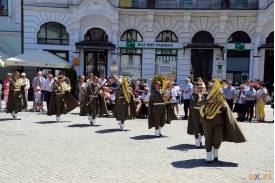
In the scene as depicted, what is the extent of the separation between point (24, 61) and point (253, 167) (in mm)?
17318

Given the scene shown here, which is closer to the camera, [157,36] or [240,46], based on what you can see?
[240,46]

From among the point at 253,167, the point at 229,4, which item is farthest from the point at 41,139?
the point at 229,4

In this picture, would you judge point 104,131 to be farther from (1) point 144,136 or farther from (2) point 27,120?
(2) point 27,120

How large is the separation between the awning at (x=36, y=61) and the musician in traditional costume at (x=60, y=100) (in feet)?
27.5

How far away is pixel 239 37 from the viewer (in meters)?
29.2

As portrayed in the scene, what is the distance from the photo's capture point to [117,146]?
446 inches

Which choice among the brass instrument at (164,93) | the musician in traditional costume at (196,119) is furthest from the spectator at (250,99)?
the musician in traditional costume at (196,119)

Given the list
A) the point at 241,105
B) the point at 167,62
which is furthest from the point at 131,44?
the point at 241,105

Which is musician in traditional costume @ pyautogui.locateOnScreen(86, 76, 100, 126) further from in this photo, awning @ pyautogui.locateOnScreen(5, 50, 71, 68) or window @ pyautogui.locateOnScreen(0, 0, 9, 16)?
window @ pyautogui.locateOnScreen(0, 0, 9, 16)

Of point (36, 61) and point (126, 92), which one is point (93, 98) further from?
point (36, 61)

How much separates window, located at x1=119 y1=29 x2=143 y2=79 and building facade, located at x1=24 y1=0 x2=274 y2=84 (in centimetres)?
7

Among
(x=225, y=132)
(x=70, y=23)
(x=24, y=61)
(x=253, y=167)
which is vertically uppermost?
(x=70, y=23)

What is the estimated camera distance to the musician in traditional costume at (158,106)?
1301 cm

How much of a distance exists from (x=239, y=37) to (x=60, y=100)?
55.3ft
